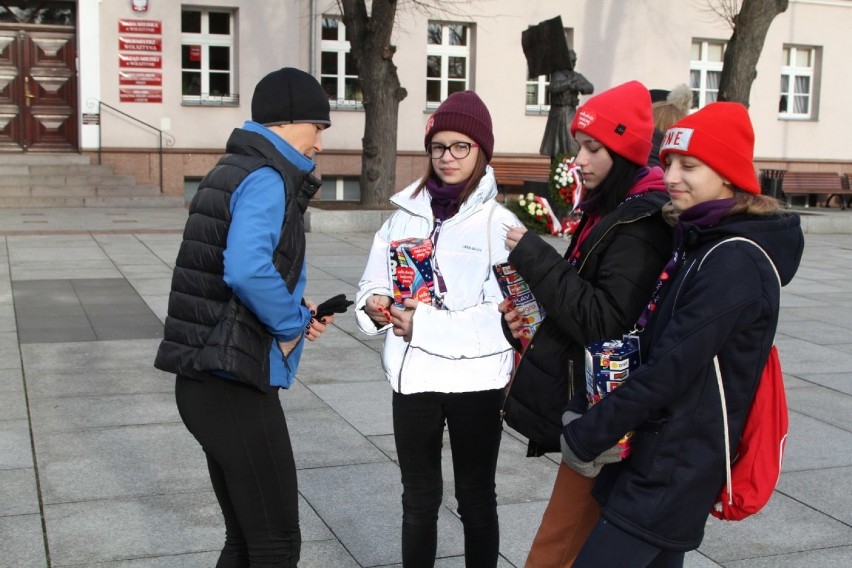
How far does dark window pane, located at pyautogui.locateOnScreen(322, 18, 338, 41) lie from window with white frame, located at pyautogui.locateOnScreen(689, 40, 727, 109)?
8.56m

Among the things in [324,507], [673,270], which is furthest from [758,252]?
[324,507]

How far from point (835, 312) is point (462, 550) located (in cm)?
718

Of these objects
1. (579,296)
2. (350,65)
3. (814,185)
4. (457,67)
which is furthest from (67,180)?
(579,296)

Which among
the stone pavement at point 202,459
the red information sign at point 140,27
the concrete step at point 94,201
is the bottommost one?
the stone pavement at point 202,459

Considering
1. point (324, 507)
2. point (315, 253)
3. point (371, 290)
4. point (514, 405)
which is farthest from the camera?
point (315, 253)

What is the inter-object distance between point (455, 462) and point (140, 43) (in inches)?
707

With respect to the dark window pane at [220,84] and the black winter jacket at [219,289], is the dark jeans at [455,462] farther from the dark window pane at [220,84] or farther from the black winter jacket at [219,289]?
the dark window pane at [220,84]

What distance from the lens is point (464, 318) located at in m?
3.38

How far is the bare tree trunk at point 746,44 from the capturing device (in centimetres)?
1805

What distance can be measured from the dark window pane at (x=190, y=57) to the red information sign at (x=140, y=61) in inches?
25.2

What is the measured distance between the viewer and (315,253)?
1355 cm

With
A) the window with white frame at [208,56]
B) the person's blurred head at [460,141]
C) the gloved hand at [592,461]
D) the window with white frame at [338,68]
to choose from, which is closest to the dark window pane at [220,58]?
the window with white frame at [208,56]

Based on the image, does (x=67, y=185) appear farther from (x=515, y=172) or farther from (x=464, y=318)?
(x=464, y=318)

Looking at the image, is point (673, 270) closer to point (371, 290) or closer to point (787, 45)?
point (371, 290)
